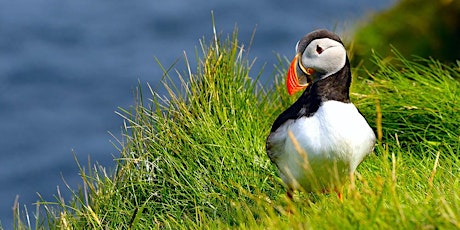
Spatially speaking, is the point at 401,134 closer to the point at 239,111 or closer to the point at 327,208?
the point at 239,111

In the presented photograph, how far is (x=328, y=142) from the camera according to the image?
4.58 metres

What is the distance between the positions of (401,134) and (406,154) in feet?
0.97

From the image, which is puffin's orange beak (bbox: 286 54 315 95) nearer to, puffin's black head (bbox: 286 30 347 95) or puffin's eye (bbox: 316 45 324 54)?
puffin's black head (bbox: 286 30 347 95)

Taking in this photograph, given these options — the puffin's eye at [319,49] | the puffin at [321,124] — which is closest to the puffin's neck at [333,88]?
the puffin at [321,124]

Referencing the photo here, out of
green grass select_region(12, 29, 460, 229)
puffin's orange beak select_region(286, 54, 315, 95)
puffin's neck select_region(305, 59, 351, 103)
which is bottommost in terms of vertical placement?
green grass select_region(12, 29, 460, 229)

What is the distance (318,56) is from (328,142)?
0.43m

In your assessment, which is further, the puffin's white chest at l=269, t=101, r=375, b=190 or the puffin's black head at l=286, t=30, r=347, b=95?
the puffin's black head at l=286, t=30, r=347, b=95

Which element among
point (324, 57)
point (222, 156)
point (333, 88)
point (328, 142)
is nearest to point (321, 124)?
point (328, 142)

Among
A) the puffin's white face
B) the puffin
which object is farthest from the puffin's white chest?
the puffin's white face

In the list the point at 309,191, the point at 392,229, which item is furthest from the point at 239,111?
the point at 392,229

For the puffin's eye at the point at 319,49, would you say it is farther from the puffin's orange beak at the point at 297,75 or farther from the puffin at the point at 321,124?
the puffin's orange beak at the point at 297,75

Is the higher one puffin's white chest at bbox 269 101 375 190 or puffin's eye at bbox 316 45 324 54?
puffin's eye at bbox 316 45 324 54

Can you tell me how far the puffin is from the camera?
4.59 m

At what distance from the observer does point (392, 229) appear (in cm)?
367
